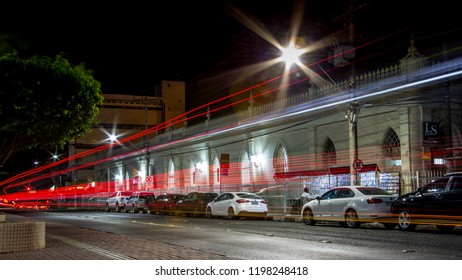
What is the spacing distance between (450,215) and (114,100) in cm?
5786

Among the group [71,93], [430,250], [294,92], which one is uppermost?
[294,92]

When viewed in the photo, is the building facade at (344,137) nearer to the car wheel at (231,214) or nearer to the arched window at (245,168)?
the arched window at (245,168)

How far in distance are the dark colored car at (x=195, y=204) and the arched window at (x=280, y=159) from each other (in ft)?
19.0

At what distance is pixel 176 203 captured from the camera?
33500 millimetres

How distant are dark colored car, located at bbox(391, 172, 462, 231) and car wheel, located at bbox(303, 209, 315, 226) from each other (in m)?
4.13

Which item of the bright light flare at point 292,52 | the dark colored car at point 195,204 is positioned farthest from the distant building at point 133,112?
the bright light flare at point 292,52

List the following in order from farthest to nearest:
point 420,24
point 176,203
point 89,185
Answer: point 89,185
point 176,203
point 420,24

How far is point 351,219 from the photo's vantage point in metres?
19.7

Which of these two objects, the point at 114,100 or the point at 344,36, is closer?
the point at 344,36

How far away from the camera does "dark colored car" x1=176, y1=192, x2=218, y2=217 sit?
101 ft

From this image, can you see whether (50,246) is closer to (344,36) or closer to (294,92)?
(344,36)

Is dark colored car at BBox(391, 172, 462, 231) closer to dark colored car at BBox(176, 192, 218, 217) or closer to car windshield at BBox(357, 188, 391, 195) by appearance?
car windshield at BBox(357, 188, 391, 195)
